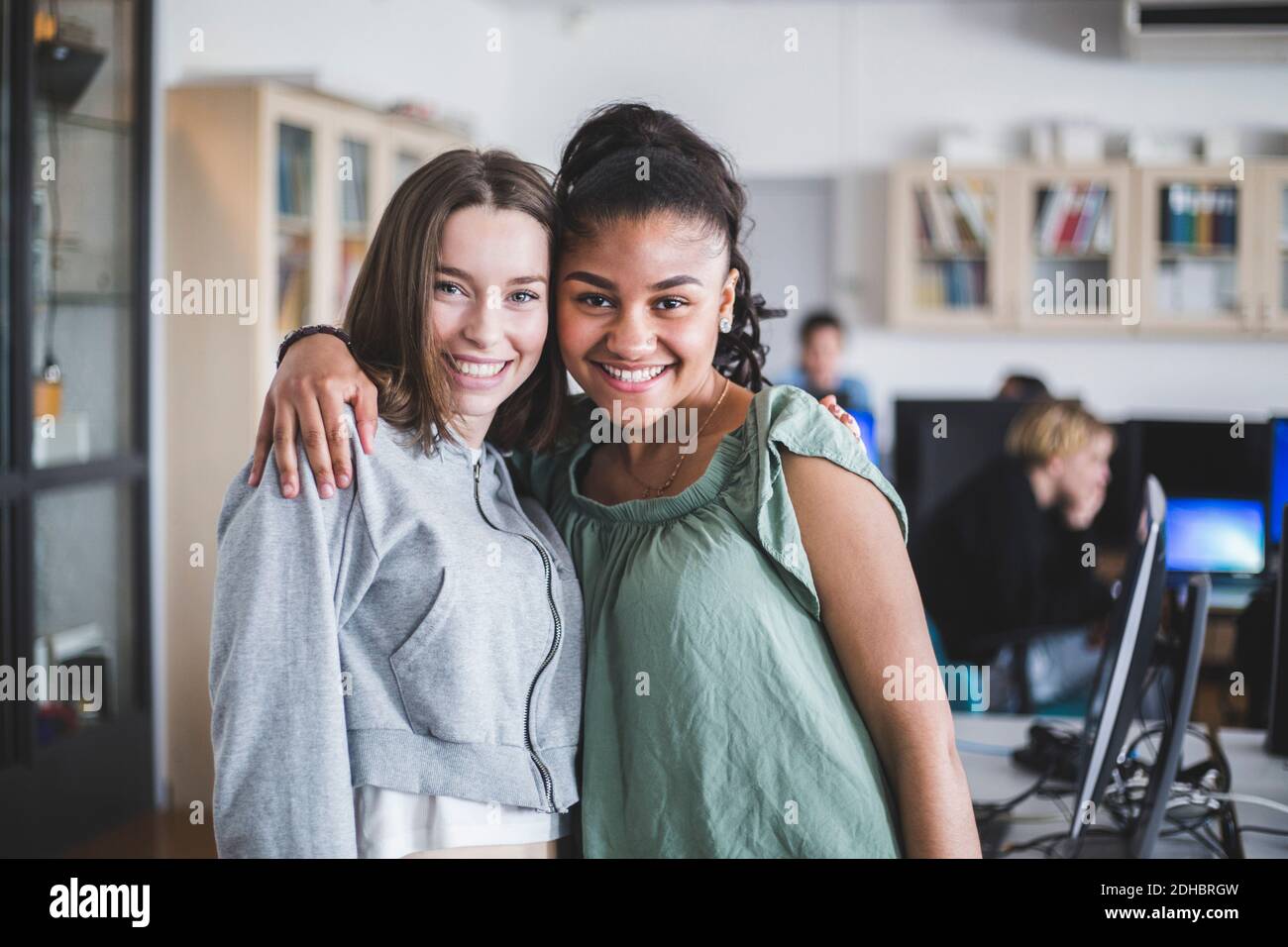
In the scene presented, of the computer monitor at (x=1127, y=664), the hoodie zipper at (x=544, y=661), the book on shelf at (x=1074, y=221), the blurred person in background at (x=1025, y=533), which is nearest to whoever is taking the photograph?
the hoodie zipper at (x=544, y=661)

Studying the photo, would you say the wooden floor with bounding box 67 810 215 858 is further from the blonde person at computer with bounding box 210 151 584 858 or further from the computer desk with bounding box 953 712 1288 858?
the blonde person at computer with bounding box 210 151 584 858

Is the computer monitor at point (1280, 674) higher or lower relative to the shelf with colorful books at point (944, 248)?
lower

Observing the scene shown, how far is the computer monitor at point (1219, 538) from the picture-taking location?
2.45 metres

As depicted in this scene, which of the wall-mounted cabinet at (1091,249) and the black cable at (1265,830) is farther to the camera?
the wall-mounted cabinet at (1091,249)

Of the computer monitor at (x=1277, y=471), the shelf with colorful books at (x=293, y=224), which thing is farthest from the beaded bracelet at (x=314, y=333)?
the shelf with colorful books at (x=293, y=224)

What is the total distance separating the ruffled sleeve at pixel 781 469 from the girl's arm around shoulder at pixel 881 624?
0.04 feet

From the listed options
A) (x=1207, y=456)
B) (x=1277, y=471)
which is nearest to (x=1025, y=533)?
(x=1207, y=456)

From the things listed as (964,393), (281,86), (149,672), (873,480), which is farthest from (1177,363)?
(873,480)

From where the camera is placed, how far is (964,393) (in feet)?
20.0

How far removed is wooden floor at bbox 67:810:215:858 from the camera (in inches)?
125

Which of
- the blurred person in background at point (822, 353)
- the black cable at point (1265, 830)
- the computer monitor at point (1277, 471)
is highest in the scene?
the blurred person in background at point (822, 353)

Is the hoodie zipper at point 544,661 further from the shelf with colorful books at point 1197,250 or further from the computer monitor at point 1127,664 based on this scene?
the shelf with colorful books at point 1197,250
